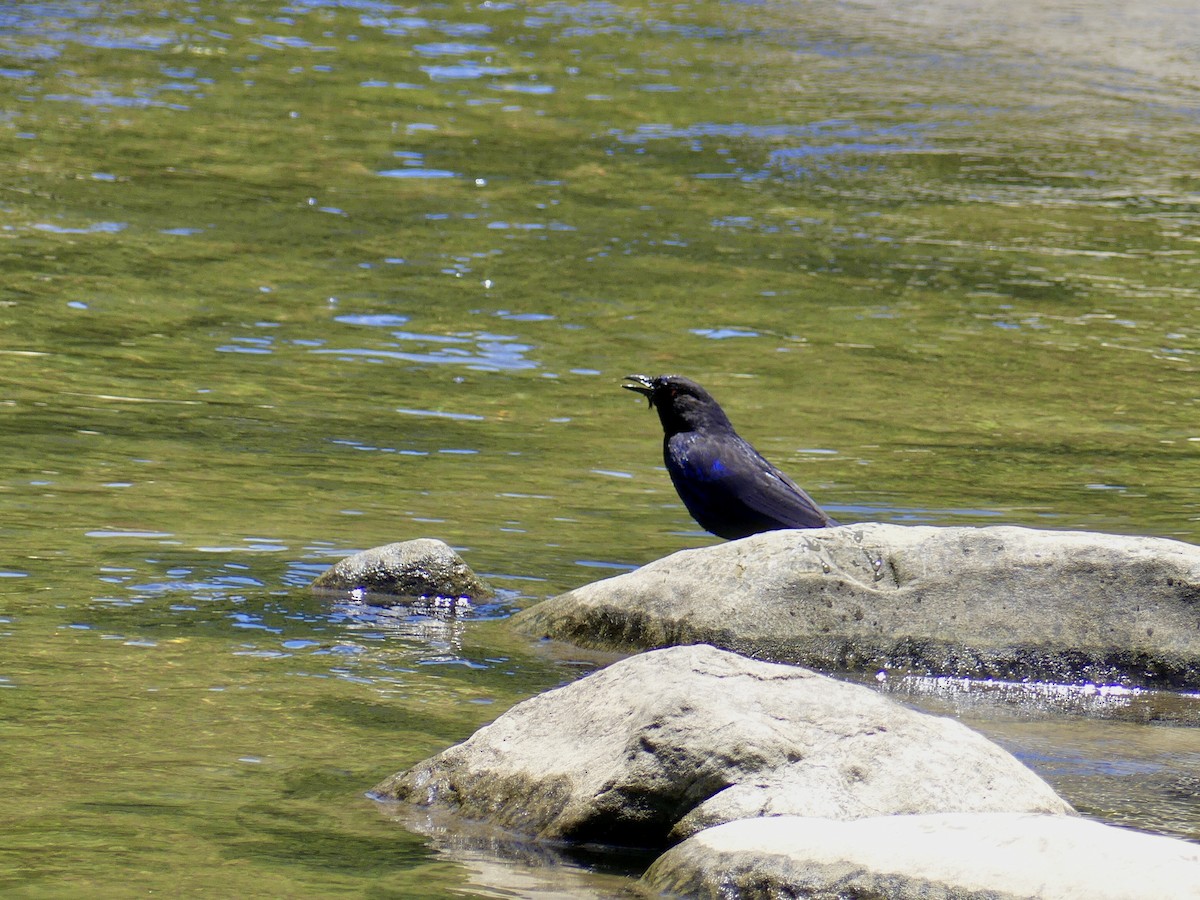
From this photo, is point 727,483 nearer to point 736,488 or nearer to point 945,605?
point 736,488

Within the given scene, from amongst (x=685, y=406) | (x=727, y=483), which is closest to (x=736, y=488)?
(x=727, y=483)

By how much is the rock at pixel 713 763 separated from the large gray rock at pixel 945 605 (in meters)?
1.59

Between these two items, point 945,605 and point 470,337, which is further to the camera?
point 470,337

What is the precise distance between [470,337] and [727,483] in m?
6.51

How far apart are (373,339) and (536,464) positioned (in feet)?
11.6

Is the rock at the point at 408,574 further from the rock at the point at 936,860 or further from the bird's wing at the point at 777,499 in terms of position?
the rock at the point at 936,860

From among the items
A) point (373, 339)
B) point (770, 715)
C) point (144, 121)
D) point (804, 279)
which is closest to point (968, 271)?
point (804, 279)

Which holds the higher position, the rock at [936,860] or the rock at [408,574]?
the rock at [936,860]

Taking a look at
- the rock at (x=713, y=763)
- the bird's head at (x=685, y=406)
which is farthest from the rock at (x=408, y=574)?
the rock at (x=713, y=763)

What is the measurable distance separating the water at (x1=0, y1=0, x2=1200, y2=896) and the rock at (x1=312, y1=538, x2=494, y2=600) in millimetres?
210

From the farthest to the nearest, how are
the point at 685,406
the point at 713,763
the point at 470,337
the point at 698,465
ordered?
the point at 470,337 < the point at 685,406 < the point at 698,465 < the point at 713,763

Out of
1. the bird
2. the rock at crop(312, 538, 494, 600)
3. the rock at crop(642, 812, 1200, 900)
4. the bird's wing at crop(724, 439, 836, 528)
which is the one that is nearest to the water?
the rock at crop(312, 538, 494, 600)

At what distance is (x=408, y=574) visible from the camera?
7812 mm

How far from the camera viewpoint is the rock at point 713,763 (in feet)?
15.9
